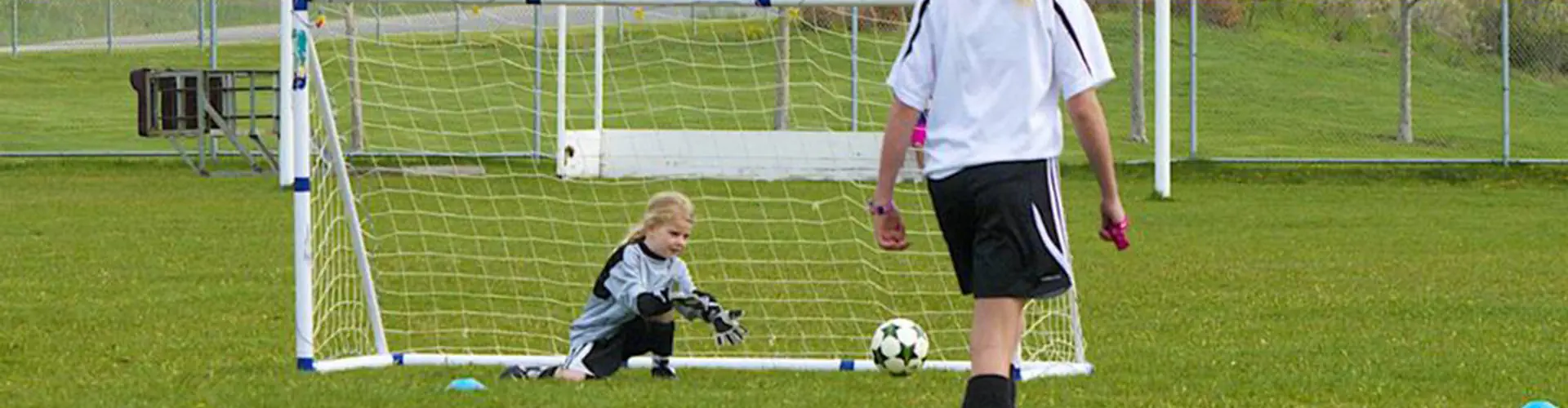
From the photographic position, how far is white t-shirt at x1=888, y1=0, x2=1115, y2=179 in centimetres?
640

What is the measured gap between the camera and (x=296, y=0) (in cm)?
929

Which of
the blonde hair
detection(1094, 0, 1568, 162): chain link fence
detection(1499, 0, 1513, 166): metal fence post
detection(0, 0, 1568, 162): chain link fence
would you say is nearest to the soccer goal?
the blonde hair

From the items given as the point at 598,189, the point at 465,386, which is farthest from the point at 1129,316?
the point at 598,189

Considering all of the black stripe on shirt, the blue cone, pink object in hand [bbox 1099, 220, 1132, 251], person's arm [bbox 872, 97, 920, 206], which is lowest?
the blue cone

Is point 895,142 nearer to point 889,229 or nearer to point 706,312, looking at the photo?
point 889,229

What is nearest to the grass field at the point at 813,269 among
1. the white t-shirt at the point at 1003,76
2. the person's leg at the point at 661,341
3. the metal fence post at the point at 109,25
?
the person's leg at the point at 661,341

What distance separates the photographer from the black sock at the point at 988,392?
642 centimetres

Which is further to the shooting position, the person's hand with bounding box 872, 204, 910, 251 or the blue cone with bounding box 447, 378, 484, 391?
the blue cone with bounding box 447, 378, 484, 391

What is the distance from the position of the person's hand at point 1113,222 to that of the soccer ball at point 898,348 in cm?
216

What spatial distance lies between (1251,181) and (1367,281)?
471 inches

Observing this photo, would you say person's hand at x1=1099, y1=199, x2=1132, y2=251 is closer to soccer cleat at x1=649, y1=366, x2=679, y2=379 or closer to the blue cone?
the blue cone

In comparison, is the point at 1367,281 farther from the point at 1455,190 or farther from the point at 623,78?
the point at 623,78

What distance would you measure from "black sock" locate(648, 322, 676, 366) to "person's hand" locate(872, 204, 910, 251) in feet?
8.88

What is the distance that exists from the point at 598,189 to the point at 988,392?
15575mm
